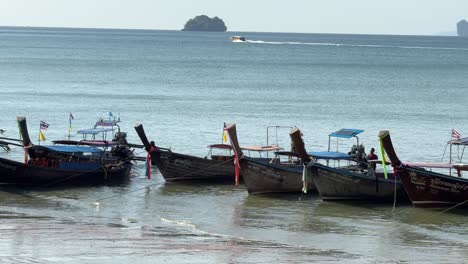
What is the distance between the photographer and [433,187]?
86.6 feet

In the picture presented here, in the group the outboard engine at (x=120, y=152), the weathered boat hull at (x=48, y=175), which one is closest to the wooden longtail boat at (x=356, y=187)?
the weathered boat hull at (x=48, y=175)

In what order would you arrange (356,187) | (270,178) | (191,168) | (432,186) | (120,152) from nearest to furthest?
(432,186)
(356,187)
(270,178)
(191,168)
(120,152)

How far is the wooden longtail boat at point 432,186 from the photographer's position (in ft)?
86.0

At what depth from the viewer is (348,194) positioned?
2789cm

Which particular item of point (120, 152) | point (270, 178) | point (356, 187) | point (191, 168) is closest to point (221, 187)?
point (191, 168)

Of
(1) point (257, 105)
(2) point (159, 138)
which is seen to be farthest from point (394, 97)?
(2) point (159, 138)

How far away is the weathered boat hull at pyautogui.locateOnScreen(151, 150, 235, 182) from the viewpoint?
104 ft

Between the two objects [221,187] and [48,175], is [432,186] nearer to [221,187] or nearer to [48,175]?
[221,187]

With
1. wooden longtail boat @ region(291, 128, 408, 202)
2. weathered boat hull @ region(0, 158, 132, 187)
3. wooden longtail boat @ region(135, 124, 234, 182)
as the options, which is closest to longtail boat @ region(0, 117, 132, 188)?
weathered boat hull @ region(0, 158, 132, 187)

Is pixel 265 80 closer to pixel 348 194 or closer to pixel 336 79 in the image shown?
pixel 336 79

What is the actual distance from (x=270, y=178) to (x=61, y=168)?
6.57 metres

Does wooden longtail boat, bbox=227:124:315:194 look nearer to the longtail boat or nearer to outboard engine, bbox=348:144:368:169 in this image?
outboard engine, bbox=348:144:368:169

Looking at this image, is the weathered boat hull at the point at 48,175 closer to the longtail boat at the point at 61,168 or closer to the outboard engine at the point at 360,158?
the longtail boat at the point at 61,168

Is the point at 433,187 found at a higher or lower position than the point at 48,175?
higher
